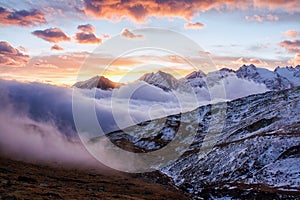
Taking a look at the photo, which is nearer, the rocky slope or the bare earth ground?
the bare earth ground

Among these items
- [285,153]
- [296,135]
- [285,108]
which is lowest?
[285,153]

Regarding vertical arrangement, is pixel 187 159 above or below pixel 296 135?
below

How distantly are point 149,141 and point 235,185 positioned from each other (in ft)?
390

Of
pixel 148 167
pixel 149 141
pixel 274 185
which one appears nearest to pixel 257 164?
pixel 274 185

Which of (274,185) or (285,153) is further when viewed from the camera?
(285,153)

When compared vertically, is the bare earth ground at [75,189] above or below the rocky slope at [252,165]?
below

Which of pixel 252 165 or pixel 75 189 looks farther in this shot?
pixel 252 165

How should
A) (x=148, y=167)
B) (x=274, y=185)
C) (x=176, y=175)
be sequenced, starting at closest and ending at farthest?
(x=274, y=185)
(x=176, y=175)
(x=148, y=167)

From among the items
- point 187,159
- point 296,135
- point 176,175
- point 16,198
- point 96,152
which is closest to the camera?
point 16,198

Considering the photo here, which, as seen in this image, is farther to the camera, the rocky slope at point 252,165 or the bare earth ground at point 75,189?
the rocky slope at point 252,165

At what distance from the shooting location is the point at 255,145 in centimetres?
8919

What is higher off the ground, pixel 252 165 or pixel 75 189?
pixel 252 165

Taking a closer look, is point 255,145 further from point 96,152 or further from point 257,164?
point 96,152

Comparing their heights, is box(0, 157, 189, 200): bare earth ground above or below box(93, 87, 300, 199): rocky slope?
below
